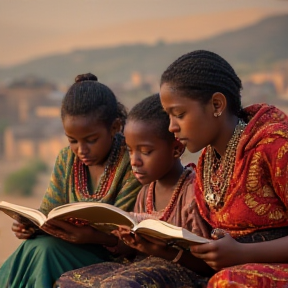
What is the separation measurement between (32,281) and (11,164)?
45.7 feet

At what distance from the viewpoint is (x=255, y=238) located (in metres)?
3.52

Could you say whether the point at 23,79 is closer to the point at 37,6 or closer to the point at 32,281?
the point at 37,6

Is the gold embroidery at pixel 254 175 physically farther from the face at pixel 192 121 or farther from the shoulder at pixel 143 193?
the shoulder at pixel 143 193

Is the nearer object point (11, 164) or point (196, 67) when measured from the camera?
point (196, 67)

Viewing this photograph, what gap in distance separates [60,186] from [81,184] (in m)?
0.15

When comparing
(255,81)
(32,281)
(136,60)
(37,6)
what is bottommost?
(32,281)

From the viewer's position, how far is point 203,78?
3.57m

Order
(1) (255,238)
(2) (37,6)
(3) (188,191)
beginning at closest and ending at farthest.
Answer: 1. (1) (255,238)
2. (3) (188,191)
3. (2) (37,6)

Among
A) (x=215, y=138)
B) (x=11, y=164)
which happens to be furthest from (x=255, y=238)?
(x=11, y=164)

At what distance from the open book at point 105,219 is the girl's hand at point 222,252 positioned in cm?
3

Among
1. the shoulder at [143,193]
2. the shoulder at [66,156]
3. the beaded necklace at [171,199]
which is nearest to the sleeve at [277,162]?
the beaded necklace at [171,199]

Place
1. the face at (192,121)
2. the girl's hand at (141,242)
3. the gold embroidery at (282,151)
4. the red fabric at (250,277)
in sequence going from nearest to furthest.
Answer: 1. the red fabric at (250,277)
2. the gold embroidery at (282,151)
3. the face at (192,121)
4. the girl's hand at (141,242)

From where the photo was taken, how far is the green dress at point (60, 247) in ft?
13.5

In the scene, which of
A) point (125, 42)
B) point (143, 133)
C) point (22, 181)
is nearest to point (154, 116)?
point (143, 133)
